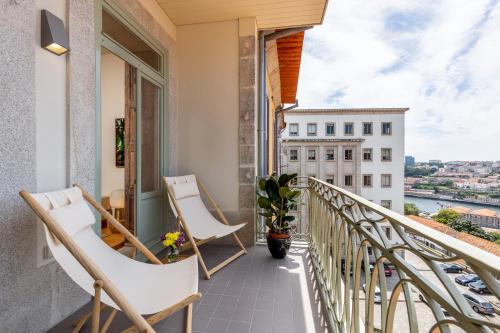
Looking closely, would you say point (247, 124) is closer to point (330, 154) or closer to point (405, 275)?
point (405, 275)

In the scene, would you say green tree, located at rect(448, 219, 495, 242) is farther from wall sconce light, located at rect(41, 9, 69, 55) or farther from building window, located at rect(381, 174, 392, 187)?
building window, located at rect(381, 174, 392, 187)

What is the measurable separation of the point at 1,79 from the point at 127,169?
6.46ft

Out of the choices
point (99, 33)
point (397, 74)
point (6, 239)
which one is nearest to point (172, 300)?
point (6, 239)

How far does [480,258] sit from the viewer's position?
0.51 m

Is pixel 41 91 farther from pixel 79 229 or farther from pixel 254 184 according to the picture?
pixel 254 184

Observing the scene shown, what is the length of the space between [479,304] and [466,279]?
0.07m

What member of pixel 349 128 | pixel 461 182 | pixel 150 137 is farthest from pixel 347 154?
pixel 150 137

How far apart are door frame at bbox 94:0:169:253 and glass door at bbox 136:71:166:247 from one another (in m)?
0.04

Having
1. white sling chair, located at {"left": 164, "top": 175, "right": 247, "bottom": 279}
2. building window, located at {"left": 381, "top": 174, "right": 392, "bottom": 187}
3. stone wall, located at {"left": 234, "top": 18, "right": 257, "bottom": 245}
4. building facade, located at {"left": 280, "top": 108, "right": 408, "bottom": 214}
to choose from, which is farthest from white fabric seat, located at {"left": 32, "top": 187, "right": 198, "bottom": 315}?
building window, located at {"left": 381, "top": 174, "right": 392, "bottom": 187}

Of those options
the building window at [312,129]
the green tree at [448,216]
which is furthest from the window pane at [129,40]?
the building window at [312,129]

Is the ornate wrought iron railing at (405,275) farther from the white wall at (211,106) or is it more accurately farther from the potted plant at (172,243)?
the white wall at (211,106)

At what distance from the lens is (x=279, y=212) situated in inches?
122

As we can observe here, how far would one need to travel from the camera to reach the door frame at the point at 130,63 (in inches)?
85.3

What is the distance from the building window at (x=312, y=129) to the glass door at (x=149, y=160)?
69.0ft
